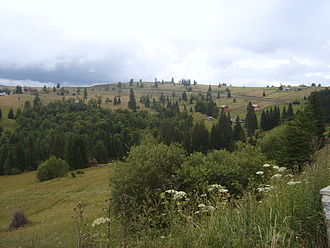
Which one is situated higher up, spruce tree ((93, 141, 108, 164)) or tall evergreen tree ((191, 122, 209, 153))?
tall evergreen tree ((191, 122, 209, 153))

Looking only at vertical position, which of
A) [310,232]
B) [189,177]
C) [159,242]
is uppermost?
[310,232]

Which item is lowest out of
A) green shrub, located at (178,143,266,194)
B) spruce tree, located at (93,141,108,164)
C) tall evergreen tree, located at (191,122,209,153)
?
spruce tree, located at (93,141,108,164)

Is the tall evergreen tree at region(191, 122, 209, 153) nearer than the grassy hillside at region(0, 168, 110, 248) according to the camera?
No

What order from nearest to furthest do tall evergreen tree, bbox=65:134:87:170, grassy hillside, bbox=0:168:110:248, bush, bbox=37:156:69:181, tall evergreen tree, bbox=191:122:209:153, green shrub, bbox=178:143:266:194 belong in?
green shrub, bbox=178:143:266:194, grassy hillside, bbox=0:168:110:248, bush, bbox=37:156:69:181, tall evergreen tree, bbox=191:122:209:153, tall evergreen tree, bbox=65:134:87:170

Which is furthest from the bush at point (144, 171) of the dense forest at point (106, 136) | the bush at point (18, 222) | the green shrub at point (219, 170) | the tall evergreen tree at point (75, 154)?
the tall evergreen tree at point (75, 154)

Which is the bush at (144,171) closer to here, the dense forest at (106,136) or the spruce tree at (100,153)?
the dense forest at (106,136)

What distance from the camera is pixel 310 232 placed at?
5.12 m

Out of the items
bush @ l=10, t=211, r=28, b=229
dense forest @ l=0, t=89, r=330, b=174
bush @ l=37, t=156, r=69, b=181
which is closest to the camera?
bush @ l=10, t=211, r=28, b=229

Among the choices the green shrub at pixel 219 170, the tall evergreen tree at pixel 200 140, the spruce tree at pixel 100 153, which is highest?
the green shrub at pixel 219 170

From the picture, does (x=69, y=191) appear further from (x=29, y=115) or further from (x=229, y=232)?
(x=29, y=115)

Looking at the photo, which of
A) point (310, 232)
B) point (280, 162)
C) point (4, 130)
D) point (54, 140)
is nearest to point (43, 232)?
point (310, 232)

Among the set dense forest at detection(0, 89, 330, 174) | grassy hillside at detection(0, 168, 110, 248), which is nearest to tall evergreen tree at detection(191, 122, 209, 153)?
dense forest at detection(0, 89, 330, 174)

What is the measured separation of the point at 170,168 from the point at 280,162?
70.0ft

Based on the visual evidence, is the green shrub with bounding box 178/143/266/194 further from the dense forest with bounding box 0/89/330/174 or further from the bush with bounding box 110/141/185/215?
the dense forest with bounding box 0/89/330/174
